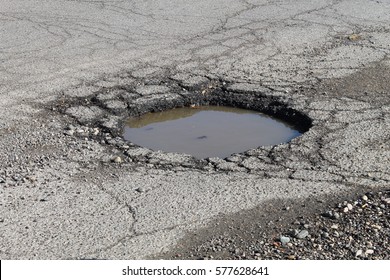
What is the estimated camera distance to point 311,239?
4.22m

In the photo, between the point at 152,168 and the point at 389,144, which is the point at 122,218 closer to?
the point at 152,168

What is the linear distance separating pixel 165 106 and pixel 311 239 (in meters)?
2.65

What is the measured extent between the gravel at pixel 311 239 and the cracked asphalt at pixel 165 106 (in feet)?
0.43

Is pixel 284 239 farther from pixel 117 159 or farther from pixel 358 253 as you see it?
pixel 117 159

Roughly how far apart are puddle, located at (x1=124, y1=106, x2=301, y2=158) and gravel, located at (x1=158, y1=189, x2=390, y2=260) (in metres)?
1.35

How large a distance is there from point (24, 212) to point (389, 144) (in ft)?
9.12

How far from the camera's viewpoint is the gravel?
4070 millimetres

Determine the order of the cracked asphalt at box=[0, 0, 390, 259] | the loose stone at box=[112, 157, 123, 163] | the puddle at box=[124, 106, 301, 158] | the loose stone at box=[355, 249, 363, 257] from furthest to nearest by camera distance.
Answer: the puddle at box=[124, 106, 301, 158] → the loose stone at box=[112, 157, 123, 163] → the cracked asphalt at box=[0, 0, 390, 259] → the loose stone at box=[355, 249, 363, 257]

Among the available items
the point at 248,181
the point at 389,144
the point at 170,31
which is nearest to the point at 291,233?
the point at 248,181

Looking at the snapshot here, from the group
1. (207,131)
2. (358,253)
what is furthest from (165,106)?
(358,253)

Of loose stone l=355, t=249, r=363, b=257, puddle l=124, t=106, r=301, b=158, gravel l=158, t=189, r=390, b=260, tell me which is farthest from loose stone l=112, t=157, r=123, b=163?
loose stone l=355, t=249, r=363, b=257

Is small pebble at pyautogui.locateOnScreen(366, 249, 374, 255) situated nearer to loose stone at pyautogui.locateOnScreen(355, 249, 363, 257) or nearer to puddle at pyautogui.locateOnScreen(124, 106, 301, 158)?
loose stone at pyautogui.locateOnScreen(355, 249, 363, 257)

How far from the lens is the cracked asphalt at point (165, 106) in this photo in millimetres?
4602

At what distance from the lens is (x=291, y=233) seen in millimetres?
4312
